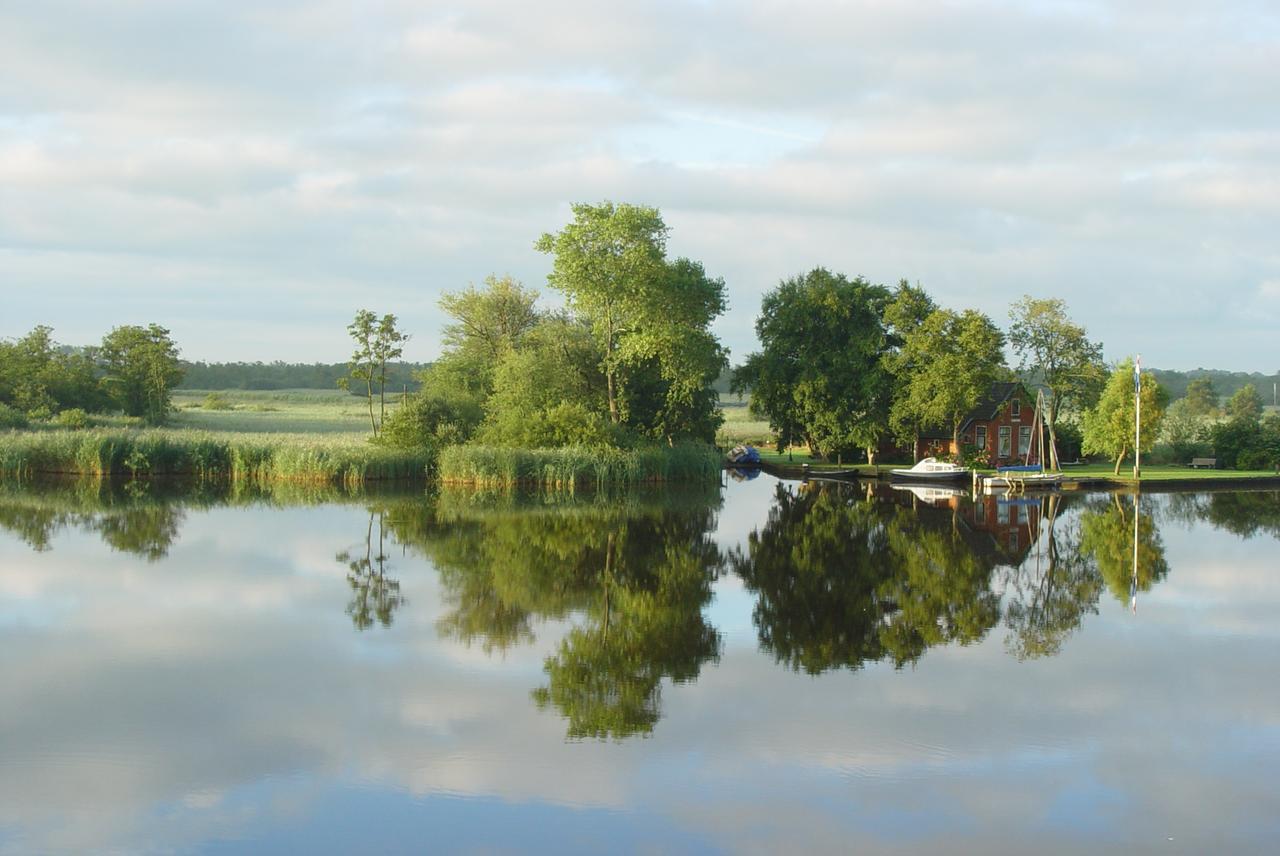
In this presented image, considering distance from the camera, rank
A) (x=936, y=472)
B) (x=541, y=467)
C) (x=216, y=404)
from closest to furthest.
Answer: (x=541, y=467) → (x=936, y=472) → (x=216, y=404)

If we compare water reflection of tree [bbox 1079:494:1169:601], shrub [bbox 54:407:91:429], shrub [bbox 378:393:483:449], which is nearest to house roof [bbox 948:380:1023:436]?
water reflection of tree [bbox 1079:494:1169:601]

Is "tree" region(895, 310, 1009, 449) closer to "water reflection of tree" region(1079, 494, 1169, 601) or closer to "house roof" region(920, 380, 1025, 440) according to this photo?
"house roof" region(920, 380, 1025, 440)

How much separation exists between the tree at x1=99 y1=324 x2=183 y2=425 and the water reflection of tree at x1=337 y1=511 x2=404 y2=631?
45901mm

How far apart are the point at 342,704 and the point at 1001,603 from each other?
35.0 ft

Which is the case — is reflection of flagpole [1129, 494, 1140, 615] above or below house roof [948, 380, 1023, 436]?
below

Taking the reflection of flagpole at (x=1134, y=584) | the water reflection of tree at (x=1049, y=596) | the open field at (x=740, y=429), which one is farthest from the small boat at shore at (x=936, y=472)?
the water reflection of tree at (x=1049, y=596)

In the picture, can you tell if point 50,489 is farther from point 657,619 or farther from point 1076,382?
point 1076,382

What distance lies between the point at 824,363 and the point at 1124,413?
44.7 ft

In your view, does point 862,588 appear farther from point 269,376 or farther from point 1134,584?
point 269,376

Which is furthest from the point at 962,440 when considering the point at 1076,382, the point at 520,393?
the point at 520,393

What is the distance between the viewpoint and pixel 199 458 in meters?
42.8

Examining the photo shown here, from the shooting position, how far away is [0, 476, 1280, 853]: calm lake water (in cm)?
814

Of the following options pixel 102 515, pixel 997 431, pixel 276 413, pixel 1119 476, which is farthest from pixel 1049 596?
pixel 276 413

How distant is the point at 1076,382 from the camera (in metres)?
58.8
